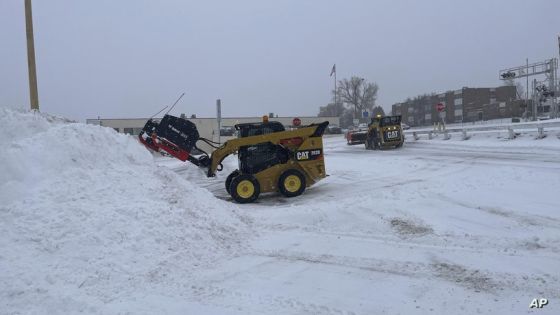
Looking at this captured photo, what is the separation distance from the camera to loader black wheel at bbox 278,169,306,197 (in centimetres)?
1377

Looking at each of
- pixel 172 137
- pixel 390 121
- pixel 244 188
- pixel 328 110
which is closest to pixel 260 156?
pixel 244 188

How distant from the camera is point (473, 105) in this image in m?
99.3

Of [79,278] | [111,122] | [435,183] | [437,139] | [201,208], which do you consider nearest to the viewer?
[79,278]

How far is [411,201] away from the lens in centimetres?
1137

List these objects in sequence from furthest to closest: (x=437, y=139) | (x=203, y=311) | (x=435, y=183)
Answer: (x=437, y=139) < (x=435, y=183) < (x=203, y=311)

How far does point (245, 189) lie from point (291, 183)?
1.34 meters

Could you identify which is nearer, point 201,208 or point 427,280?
point 427,280

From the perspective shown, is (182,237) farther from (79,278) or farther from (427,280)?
(427,280)

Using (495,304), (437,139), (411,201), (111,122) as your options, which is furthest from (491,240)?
(111,122)

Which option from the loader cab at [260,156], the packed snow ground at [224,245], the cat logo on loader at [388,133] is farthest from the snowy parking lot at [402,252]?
the cat logo on loader at [388,133]

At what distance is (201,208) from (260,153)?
5.33 m

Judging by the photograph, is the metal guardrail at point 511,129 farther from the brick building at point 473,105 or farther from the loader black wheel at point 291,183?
the brick building at point 473,105

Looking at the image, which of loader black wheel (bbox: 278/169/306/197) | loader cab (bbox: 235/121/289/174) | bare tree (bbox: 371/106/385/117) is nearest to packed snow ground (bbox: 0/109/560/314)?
loader black wheel (bbox: 278/169/306/197)

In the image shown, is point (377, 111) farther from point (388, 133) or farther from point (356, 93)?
point (388, 133)
